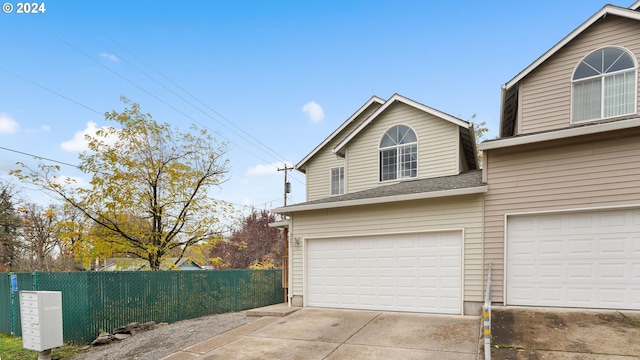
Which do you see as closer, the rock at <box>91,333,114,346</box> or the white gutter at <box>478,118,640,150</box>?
the white gutter at <box>478,118,640,150</box>

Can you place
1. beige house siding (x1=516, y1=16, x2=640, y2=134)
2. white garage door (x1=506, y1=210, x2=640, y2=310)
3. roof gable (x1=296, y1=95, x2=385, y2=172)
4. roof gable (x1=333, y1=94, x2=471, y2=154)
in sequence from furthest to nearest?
roof gable (x1=296, y1=95, x2=385, y2=172) → roof gable (x1=333, y1=94, x2=471, y2=154) → beige house siding (x1=516, y1=16, x2=640, y2=134) → white garage door (x1=506, y1=210, x2=640, y2=310)

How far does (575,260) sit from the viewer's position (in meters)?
6.90

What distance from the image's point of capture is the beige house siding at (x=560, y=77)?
7992 mm

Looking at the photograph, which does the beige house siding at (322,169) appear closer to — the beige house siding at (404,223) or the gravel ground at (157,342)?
the beige house siding at (404,223)

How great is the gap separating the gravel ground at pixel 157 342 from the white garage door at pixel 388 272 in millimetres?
2354

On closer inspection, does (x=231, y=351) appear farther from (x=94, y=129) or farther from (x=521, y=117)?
(x=94, y=129)

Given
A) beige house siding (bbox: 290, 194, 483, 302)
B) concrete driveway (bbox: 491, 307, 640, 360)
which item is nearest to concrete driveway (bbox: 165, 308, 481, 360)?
concrete driveway (bbox: 491, 307, 640, 360)

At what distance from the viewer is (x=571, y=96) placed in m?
8.40

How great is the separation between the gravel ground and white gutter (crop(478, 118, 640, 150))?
24.8ft

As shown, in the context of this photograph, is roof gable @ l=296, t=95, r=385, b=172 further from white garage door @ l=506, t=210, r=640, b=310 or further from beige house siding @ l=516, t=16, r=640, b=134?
white garage door @ l=506, t=210, r=640, b=310

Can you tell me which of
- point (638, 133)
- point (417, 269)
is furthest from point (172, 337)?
point (638, 133)

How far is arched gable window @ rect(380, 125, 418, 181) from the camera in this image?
1163 cm

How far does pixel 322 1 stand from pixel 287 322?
43.6ft

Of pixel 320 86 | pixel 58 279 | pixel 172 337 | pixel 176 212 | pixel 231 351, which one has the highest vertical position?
pixel 320 86
